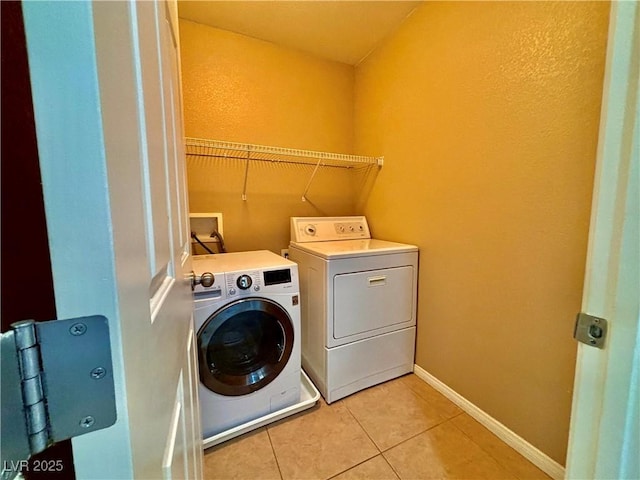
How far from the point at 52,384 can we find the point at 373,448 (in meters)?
1.61

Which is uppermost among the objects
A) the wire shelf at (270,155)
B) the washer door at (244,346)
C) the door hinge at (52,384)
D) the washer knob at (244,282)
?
the wire shelf at (270,155)

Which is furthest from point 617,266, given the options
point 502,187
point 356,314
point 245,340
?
point 245,340

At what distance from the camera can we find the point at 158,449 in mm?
395

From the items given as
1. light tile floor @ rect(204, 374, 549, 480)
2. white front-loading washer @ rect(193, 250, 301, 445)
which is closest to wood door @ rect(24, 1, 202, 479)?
white front-loading washer @ rect(193, 250, 301, 445)

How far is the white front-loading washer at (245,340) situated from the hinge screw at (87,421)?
1.12 metres

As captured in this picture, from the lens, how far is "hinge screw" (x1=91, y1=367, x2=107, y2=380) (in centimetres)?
25

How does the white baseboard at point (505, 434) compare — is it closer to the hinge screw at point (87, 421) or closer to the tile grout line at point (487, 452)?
the tile grout line at point (487, 452)

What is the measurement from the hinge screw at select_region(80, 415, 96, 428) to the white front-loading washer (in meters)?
1.12

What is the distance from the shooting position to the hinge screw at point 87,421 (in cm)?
25

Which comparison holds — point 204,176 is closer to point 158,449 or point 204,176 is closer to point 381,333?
point 381,333

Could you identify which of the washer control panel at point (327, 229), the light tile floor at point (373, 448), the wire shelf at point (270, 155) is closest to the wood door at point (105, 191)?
the light tile floor at point (373, 448)

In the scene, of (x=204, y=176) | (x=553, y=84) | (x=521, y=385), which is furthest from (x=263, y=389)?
(x=553, y=84)

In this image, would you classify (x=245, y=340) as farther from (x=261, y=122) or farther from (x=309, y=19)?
(x=309, y=19)

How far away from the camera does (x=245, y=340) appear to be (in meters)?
1.59
